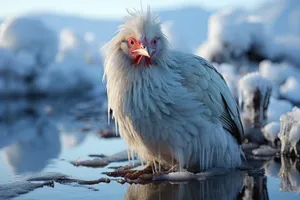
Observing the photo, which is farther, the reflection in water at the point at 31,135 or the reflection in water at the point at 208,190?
the reflection in water at the point at 31,135

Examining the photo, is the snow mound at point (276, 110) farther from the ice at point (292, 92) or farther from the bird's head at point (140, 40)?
the ice at point (292, 92)

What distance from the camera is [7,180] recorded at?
3318 millimetres

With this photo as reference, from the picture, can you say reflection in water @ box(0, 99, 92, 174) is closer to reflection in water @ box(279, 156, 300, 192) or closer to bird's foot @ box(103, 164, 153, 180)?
bird's foot @ box(103, 164, 153, 180)

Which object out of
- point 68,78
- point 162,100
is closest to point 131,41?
point 162,100

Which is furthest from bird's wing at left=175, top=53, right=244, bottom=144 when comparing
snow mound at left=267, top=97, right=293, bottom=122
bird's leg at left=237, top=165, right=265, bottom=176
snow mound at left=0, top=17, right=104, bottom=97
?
snow mound at left=0, top=17, right=104, bottom=97

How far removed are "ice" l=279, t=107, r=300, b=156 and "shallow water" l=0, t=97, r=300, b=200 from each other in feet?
0.46

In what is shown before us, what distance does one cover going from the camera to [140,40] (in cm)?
311

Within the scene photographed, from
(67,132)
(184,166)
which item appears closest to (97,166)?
(184,166)

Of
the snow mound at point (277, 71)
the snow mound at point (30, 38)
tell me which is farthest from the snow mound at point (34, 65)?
the snow mound at point (277, 71)

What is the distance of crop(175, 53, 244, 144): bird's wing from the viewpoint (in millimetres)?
3342

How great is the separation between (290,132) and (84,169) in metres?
1.61

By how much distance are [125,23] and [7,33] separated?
773cm

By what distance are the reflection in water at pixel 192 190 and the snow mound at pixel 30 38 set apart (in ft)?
26.2

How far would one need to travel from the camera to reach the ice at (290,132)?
3771 mm
